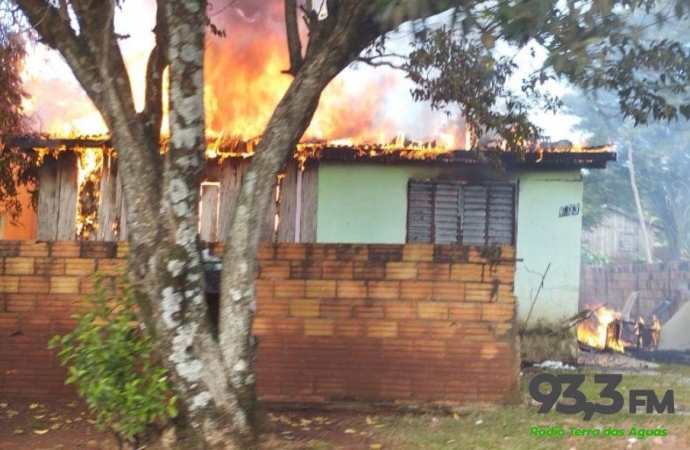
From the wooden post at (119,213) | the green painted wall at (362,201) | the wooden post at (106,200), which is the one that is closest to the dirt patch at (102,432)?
the wooden post at (119,213)

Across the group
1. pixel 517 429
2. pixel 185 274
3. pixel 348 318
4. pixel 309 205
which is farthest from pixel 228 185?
pixel 517 429

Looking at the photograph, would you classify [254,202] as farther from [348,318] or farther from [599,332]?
[599,332]

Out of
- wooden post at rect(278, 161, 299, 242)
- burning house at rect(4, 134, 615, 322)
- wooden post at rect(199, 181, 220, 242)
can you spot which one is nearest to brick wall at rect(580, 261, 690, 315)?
burning house at rect(4, 134, 615, 322)

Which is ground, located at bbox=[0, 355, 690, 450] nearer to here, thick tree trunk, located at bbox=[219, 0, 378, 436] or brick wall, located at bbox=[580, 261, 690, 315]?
thick tree trunk, located at bbox=[219, 0, 378, 436]

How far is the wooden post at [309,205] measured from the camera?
10.0 meters

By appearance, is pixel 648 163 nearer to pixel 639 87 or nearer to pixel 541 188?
pixel 541 188

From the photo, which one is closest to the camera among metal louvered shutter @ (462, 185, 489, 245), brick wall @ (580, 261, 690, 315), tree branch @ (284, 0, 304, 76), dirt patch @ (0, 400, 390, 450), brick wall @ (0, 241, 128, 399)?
dirt patch @ (0, 400, 390, 450)

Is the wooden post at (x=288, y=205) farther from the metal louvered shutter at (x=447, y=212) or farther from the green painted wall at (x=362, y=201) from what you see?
the metal louvered shutter at (x=447, y=212)

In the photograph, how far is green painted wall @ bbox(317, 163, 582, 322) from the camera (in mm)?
9977

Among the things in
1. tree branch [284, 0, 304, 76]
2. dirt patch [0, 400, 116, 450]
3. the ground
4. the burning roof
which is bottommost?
dirt patch [0, 400, 116, 450]

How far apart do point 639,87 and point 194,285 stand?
4752 mm

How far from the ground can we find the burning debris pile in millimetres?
5758

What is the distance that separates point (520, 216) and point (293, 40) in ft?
16.3

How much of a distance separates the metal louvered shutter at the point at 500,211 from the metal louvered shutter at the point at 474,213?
85 mm
